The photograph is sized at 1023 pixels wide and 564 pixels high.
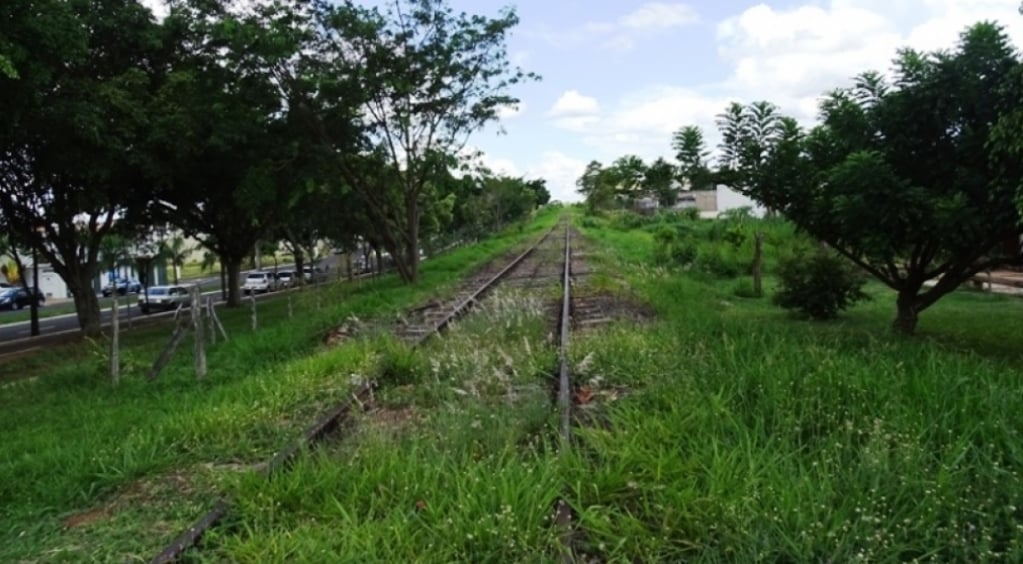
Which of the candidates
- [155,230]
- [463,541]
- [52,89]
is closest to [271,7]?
[52,89]

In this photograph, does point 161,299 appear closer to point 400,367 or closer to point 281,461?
point 400,367

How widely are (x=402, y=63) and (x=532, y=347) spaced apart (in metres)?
14.6

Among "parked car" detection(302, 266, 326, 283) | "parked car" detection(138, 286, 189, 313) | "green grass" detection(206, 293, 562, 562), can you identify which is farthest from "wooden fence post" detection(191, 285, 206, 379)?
"parked car" detection(138, 286, 189, 313)

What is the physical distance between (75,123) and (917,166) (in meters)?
13.9

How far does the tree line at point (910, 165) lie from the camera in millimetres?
7582

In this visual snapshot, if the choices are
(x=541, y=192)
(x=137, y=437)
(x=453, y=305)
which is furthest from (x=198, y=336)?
(x=541, y=192)

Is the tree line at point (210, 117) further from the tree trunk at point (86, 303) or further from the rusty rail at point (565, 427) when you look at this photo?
the rusty rail at point (565, 427)

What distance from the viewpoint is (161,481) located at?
5.37 m

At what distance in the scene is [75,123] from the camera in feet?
45.9

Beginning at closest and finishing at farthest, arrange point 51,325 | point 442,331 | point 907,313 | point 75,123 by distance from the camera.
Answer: point 907,313 < point 442,331 < point 75,123 < point 51,325

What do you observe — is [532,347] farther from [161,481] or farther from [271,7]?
[271,7]

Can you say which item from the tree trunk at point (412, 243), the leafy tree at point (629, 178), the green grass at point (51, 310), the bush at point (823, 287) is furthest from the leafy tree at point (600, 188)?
the bush at point (823, 287)

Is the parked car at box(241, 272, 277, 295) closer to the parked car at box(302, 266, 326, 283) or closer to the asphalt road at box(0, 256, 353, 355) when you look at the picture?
the parked car at box(302, 266, 326, 283)

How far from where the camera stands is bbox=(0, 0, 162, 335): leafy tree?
40.1 feet
